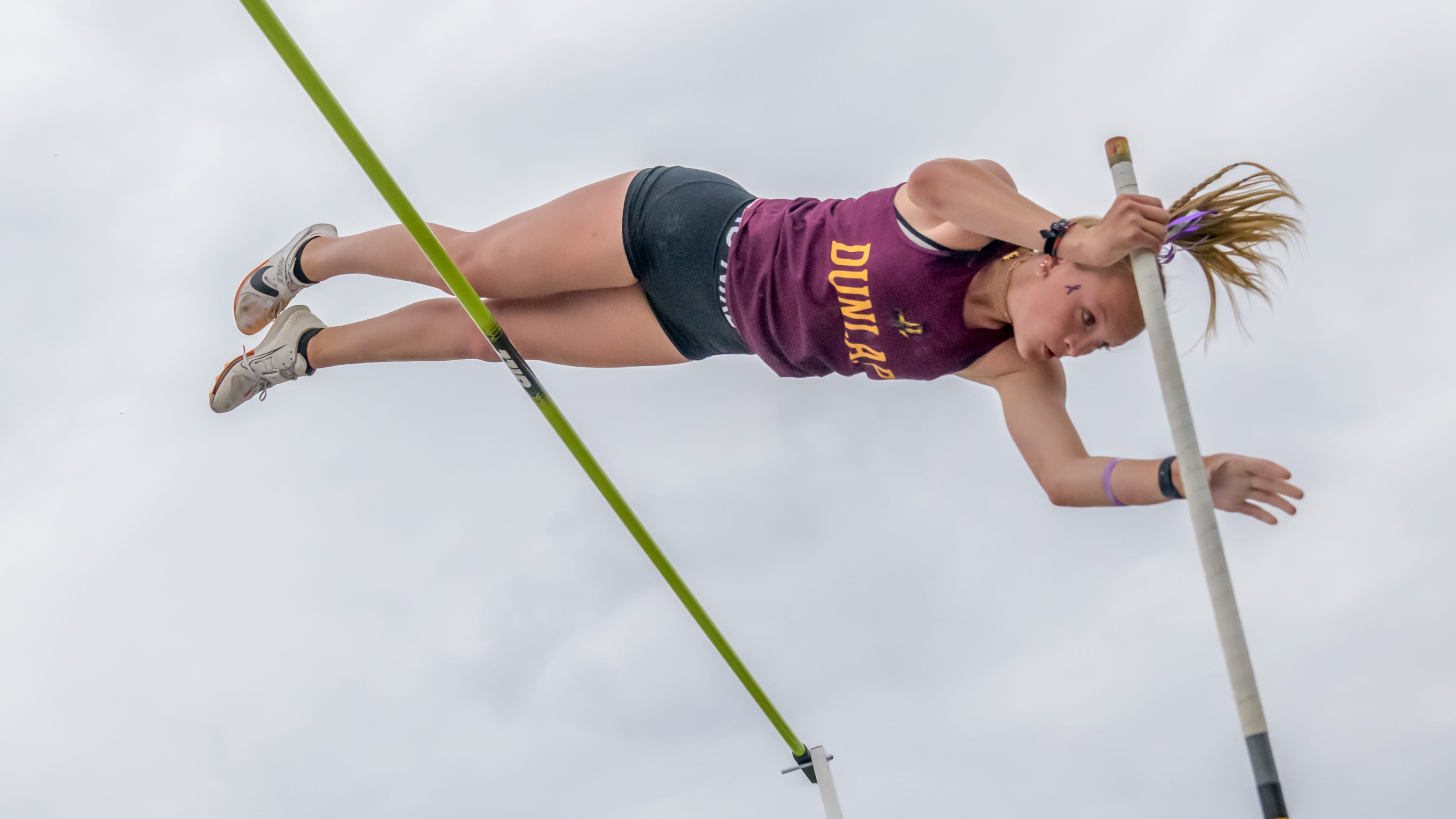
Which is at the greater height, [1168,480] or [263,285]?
[263,285]

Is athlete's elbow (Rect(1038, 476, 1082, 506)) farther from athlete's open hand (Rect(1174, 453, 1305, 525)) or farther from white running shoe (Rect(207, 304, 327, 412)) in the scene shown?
white running shoe (Rect(207, 304, 327, 412))

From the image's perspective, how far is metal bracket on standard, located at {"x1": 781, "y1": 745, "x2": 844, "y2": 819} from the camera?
2.90 metres

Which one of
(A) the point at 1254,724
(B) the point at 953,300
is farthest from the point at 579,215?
(A) the point at 1254,724

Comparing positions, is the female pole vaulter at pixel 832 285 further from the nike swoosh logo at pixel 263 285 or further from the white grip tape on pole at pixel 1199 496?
the white grip tape on pole at pixel 1199 496

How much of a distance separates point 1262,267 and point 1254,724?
95 cm

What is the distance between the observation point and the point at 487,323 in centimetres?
223

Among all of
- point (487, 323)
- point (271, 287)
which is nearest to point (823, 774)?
point (487, 323)

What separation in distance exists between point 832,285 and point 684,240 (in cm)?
35

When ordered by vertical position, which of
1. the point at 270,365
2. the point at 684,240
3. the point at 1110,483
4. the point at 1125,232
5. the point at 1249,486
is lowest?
the point at 1249,486

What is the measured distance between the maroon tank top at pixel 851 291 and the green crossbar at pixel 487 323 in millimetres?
454

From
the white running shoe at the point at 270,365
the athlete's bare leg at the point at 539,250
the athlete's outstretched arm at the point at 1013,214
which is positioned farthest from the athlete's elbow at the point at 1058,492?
the white running shoe at the point at 270,365

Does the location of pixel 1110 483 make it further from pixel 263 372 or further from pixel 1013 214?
pixel 263 372

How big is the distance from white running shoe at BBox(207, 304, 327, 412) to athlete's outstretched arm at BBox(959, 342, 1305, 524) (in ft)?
5.60

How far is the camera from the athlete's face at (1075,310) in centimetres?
196
